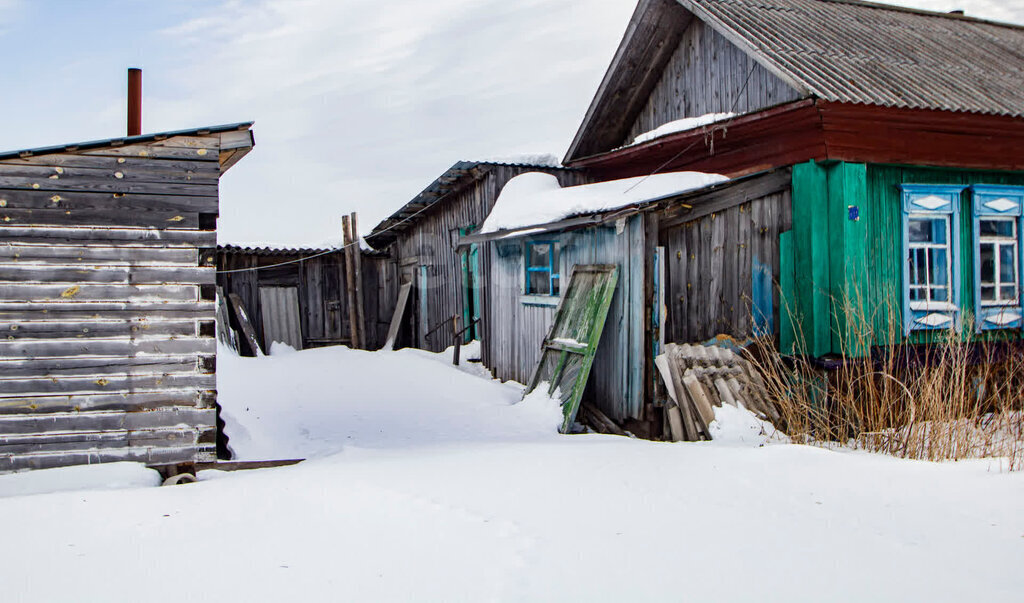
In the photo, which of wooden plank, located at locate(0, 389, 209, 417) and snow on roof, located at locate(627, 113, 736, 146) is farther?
snow on roof, located at locate(627, 113, 736, 146)

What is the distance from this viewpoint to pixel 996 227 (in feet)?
29.0

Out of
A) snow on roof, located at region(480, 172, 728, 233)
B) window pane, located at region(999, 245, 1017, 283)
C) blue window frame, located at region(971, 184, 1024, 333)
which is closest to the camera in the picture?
blue window frame, located at region(971, 184, 1024, 333)

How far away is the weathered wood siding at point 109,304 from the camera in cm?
599

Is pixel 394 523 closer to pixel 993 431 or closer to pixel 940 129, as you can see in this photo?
pixel 993 431

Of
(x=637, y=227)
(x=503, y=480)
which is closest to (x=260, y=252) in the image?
(x=637, y=227)

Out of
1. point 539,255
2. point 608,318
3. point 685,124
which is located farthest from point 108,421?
point 685,124

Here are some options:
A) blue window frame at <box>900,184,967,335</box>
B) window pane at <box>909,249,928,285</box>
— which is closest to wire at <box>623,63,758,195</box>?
blue window frame at <box>900,184,967,335</box>

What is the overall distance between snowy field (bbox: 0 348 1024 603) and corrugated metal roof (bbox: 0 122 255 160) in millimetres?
2714

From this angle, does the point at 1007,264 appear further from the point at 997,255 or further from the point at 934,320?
the point at 934,320

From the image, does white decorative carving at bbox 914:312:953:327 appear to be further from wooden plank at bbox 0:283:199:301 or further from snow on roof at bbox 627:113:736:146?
wooden plank at bbox 0:283:199:301

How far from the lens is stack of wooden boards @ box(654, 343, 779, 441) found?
748cm

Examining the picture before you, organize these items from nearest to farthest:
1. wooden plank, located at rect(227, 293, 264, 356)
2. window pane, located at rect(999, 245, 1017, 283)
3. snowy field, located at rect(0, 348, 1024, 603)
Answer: snowy field, located at rect(0, 348, 1024, 603) < window pane, located at rect(999, 245, 1017, 283) < wooden plank, located at rect(227, 293, 264, 356)

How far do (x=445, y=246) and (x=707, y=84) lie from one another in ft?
27.0

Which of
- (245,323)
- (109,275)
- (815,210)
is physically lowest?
(245,323)
